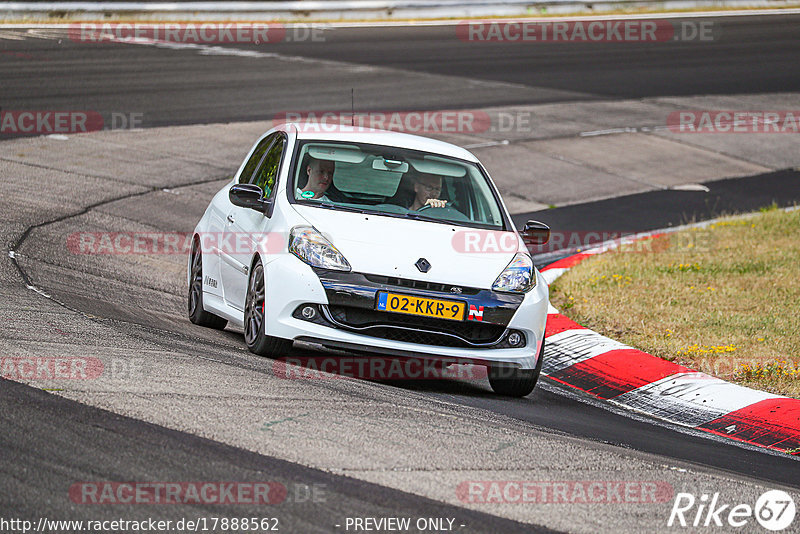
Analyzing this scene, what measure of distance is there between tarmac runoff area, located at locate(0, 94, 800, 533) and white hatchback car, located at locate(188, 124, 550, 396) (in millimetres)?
318

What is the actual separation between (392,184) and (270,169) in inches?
35.4

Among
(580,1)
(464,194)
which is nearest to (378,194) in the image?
(464,194)

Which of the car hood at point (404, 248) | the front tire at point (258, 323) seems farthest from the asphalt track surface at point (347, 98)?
the car hood at point (404, 248)

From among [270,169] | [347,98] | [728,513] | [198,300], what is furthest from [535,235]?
[347,98]

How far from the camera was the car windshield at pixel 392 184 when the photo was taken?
26.3 ft

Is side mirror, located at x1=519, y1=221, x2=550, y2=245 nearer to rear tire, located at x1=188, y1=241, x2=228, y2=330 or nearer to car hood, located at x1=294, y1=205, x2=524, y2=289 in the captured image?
car hood, located at x1=294, y1=205, x2=524, y2=289

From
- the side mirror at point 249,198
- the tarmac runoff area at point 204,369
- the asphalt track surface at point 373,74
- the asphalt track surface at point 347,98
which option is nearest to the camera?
the asphalt track surface at point 347,98

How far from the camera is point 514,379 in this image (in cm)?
759

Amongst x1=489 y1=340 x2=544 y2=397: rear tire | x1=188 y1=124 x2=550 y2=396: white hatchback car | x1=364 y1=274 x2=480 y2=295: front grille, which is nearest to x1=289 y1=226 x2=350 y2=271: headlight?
x1=188 y1=124 x2=550 y2=396: white hatchback car

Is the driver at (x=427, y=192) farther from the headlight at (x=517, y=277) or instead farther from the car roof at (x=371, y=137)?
the headlight at (x=517, y=277)

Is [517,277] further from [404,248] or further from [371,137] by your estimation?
[371,137]

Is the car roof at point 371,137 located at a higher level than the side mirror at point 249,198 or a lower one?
higher

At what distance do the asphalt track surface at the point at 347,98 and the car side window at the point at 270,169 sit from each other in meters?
1.12

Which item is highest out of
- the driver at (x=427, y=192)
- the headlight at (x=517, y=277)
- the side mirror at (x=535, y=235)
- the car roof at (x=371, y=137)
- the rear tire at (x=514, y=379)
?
the car roof at (x=371, y=137)
